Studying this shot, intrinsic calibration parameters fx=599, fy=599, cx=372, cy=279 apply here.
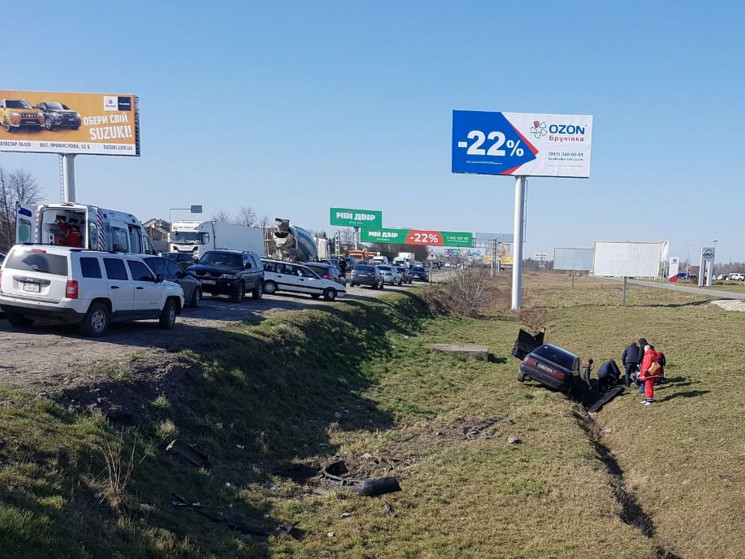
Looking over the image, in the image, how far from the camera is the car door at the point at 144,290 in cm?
1336

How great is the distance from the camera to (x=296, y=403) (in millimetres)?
13492

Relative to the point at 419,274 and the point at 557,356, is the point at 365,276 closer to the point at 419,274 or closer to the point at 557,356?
the point at 419,274

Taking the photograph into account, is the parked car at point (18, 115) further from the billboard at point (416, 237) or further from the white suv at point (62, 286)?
the billboard at point (416, 237)

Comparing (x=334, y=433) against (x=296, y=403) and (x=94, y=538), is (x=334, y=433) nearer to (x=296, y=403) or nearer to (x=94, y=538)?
(x=296, y=403)

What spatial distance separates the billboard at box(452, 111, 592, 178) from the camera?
36.7 metres

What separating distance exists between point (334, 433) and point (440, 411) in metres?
3.79

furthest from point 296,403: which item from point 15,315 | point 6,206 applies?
point 6,206

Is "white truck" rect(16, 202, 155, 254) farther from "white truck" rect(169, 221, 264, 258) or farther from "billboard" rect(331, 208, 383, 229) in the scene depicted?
"billboard" rect(331, 208, 383, 229)

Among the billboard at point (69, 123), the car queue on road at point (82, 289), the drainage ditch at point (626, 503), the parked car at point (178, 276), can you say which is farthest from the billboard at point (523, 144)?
the drainage ditch at point (626, 503)

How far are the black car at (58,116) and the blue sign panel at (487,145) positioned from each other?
22371 millimetres

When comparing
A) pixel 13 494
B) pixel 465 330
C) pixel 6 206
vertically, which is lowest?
pixel 465 330

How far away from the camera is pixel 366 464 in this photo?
1028cm

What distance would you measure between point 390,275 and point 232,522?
43.8 metres

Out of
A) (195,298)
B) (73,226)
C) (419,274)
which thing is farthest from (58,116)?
(419,274)
